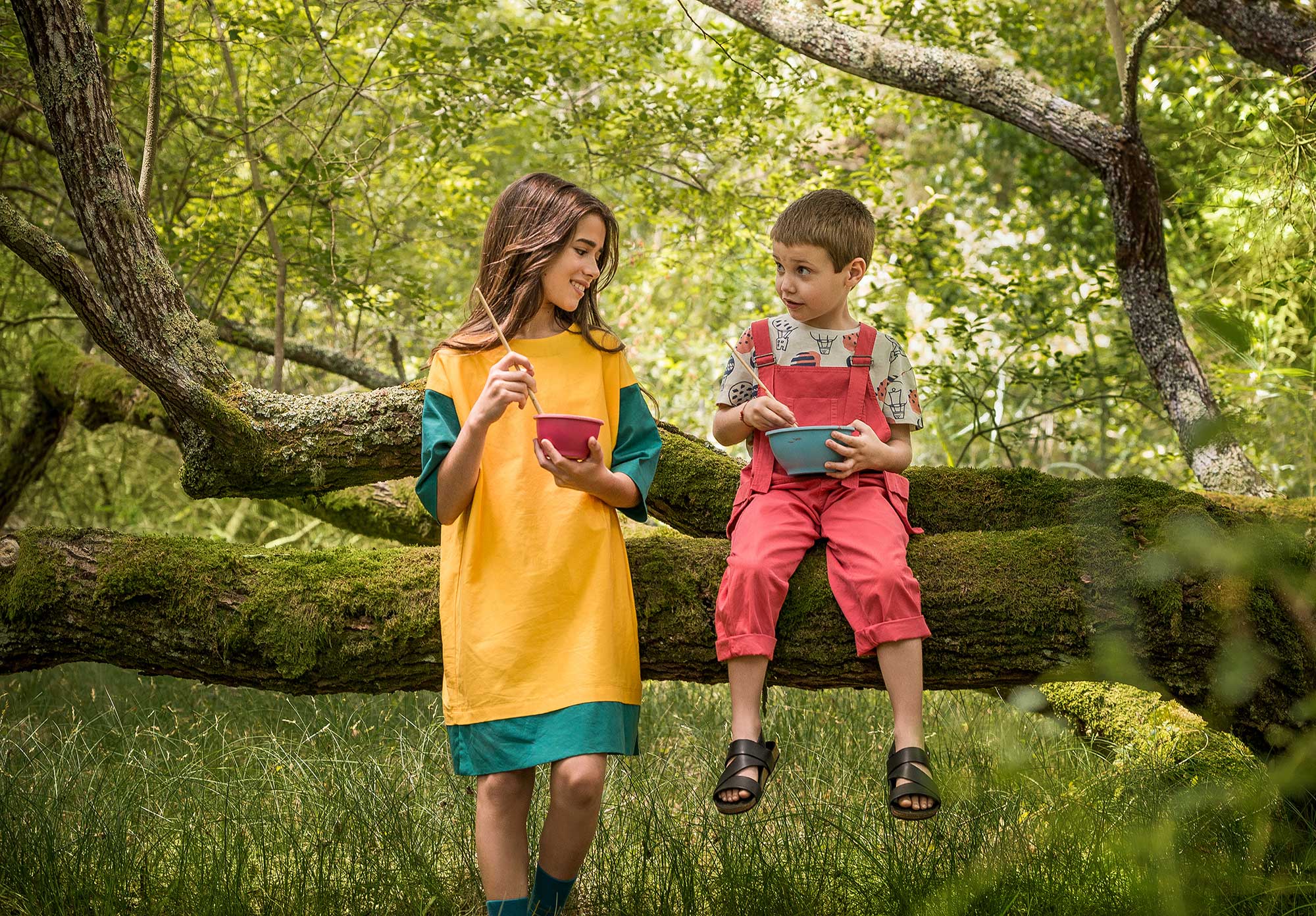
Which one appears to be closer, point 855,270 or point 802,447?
point 802,447

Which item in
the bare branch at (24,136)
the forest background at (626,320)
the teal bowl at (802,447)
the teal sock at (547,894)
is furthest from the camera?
the bare branch at (24,136)

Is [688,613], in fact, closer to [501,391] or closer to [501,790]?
[501,790]

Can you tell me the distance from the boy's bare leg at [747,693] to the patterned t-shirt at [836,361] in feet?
2.06

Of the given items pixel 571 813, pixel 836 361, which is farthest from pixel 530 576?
pixel 836 361

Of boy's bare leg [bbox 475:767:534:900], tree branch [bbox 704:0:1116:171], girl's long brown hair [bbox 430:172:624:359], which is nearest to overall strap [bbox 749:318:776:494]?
girl's long brown hair [bbox 430:172:624:359]

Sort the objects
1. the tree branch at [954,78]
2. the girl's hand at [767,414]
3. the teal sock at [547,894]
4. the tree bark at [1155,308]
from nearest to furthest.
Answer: the teal sock at [547,894], the girl's hand at [767,414], the tree bark at [1155,308], the tree branch at [954,78]

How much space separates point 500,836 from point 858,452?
1.06 metres

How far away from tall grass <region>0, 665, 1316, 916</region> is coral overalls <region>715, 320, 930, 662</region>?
1.22 feet

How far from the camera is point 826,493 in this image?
232 centimetres

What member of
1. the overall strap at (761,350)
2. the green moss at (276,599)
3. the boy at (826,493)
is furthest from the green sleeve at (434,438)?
the overall strap at (761,350)

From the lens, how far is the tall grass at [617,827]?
88.5 inches

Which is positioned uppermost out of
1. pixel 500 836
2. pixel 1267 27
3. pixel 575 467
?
pixel 1267 27

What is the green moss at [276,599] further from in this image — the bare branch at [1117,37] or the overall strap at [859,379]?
the bare branch at [1117,37]

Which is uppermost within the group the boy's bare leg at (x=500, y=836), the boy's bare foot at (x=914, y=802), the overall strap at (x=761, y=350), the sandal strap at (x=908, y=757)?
the overall strap at (x=761, y=350)
